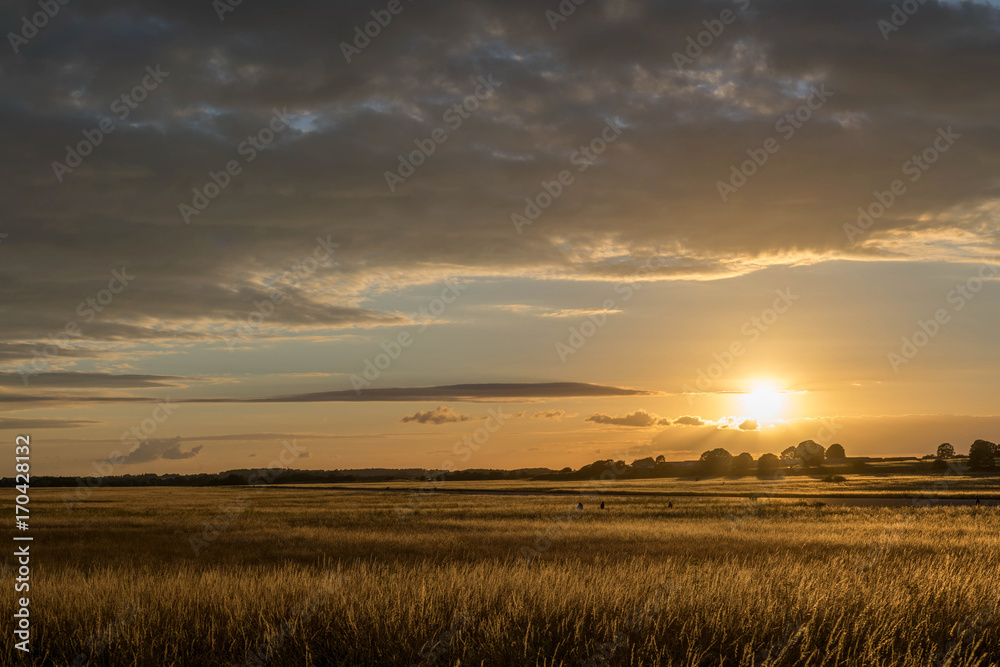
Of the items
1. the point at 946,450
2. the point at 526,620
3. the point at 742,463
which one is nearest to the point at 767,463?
the point at 742,463

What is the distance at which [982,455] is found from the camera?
137375 millimetres

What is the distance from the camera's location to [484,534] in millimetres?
29875

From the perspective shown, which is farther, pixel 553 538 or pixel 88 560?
pixel 553 538

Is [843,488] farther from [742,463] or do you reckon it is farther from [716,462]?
[742,463]

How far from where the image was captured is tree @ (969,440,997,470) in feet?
445

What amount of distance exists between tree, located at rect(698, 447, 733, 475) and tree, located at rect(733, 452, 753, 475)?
1397 millimetres

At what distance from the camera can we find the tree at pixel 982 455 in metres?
136

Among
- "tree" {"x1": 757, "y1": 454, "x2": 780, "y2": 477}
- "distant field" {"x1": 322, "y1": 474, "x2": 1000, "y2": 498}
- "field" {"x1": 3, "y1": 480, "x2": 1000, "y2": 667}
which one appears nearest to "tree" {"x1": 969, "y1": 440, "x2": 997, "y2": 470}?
"distant field" {"x1": 322, "y1": 474, "x2": 1000, "y2": 498}

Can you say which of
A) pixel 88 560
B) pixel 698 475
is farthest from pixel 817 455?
pixel 88 560

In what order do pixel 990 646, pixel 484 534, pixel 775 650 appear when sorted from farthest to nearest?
1. pixel 484 534
2. pixel 990 646
3. pixel 775 650

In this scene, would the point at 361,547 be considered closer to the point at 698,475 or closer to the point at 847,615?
the point at 847,615

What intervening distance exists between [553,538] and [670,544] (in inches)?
168

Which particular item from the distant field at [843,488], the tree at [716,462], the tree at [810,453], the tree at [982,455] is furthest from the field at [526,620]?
the tree at [810,453]

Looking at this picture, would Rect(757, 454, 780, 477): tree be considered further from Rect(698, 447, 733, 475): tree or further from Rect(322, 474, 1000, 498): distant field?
Rect(322, 474, 1000, 498): distant field
